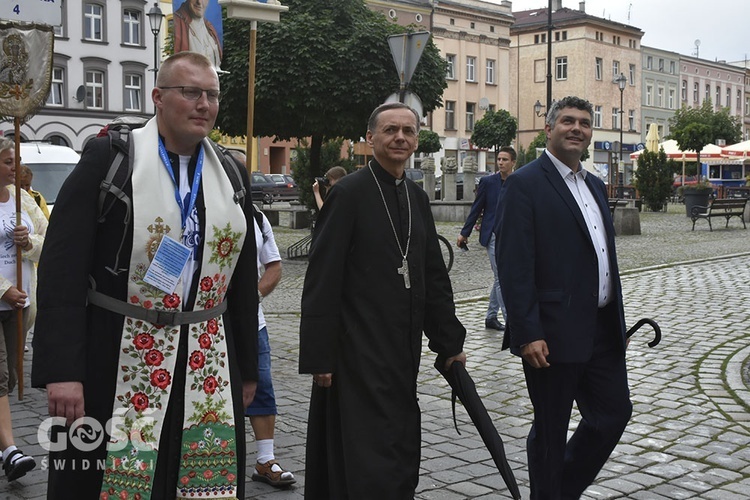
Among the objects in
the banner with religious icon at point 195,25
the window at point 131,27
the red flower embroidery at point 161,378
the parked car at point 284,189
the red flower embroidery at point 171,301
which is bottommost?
the red flower embroidery at point 161,378

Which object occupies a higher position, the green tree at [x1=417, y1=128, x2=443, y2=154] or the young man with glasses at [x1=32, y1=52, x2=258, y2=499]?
the green tree at [x1=417, y1=128, x2=443, y2=154]

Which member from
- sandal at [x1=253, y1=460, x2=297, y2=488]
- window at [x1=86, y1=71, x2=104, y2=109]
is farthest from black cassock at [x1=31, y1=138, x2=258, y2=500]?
window at [x1=86, y1=71, x2=104, y2=109]

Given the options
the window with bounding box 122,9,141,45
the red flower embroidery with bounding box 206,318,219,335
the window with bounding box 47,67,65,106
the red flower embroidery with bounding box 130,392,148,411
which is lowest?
the red flower embroidery with bounding box 130,392,148,411

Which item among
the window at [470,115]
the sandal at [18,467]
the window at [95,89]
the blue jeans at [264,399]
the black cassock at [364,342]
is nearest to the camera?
the black cassock at [364,342]

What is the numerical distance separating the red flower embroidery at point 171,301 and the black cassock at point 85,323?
7 cm

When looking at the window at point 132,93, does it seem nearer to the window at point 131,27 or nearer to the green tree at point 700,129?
the window at point 131,27

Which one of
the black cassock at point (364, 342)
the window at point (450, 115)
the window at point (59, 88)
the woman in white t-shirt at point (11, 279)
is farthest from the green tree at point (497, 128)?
the black cassock at point (364, 342)

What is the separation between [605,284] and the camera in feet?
14.6

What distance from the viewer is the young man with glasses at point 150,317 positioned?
2.99 metres

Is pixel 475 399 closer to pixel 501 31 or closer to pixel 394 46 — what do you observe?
Answer: pixel 394 46

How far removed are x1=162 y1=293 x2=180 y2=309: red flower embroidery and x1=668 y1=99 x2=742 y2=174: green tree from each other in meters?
43.1

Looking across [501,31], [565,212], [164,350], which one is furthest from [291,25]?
[501,31]

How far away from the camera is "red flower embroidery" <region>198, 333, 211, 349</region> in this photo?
10.5 feet

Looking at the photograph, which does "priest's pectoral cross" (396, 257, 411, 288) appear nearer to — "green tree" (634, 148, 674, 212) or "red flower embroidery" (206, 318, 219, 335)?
"red flower embroidery" (206, 318, 219, 335)
